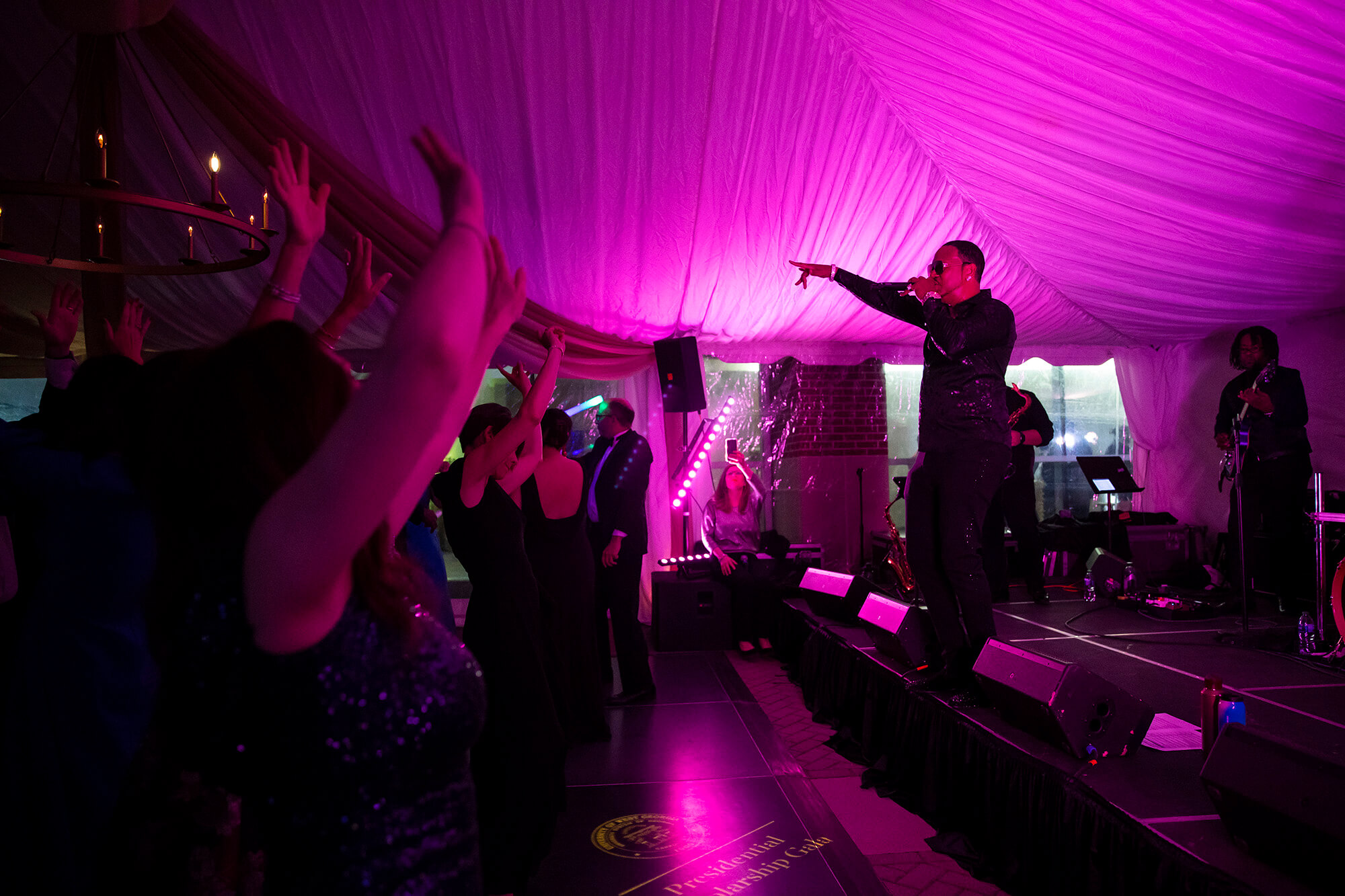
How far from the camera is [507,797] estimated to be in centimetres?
232

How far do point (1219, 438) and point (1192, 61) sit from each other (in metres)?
2.54

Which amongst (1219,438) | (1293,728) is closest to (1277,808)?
(1293,728)

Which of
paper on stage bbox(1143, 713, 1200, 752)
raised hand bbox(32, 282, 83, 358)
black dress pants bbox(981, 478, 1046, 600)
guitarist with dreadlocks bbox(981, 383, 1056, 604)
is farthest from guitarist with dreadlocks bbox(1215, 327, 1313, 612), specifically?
raised hand bbox(32, 282, 83, 358)

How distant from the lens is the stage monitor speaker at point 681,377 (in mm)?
6562

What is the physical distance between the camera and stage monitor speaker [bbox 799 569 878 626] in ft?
15.8

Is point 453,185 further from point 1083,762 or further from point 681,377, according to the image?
point 681,377

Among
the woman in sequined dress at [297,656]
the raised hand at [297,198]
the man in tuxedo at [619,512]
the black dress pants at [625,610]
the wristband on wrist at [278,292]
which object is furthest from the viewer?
the man in tuxedo at [619,512]

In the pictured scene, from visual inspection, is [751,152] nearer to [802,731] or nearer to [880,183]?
[880,183]

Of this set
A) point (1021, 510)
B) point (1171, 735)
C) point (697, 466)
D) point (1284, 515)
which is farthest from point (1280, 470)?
point (697, 466)

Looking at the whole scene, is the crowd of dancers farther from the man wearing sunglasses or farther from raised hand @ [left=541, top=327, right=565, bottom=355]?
the man wearing sunglasses

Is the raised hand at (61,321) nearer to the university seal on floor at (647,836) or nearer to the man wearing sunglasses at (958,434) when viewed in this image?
the university seal on floor at (647,836)

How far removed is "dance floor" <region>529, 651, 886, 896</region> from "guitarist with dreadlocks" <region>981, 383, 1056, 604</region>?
2322 mm

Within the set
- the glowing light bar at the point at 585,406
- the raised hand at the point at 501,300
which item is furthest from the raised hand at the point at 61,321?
the glowing light bar at the point at 585,406

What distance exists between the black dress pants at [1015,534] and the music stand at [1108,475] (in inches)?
50.7
